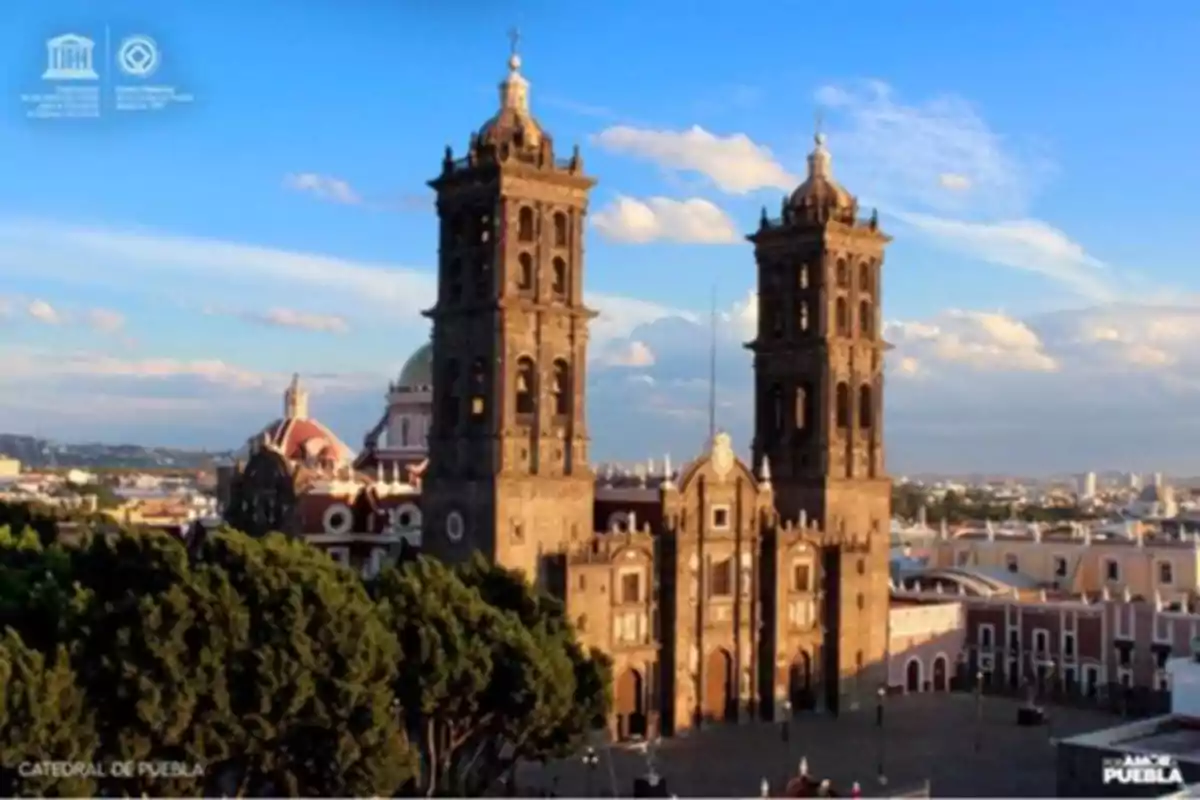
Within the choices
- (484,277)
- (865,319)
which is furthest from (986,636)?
(484,277)

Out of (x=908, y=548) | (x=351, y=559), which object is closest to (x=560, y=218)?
(x=351, y=559)

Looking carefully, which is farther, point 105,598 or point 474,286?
point 474,286

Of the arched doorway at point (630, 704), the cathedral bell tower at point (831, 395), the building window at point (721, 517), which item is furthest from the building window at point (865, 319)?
the arched doorway at point (630, 704)

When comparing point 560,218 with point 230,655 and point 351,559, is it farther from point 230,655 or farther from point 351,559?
point 230,655

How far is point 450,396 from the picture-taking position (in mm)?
48750

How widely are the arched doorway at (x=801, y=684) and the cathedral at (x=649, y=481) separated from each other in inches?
4.6

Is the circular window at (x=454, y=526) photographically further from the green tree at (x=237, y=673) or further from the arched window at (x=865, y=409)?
the arched window at (x=865, y=409)

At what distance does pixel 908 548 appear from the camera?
267ft

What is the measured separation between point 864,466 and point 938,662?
10.3 meters

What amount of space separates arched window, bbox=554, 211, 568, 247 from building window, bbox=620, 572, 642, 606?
11752 millimetres

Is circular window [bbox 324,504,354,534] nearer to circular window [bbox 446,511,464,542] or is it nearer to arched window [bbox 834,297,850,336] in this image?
circular window [bbox 446,511,464,542]

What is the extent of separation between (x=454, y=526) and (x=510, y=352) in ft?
20.1

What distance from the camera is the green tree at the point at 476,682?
33.2 metres

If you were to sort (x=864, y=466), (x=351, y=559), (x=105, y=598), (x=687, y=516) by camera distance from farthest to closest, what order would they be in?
(x=864, y=466) → (x=351, y=559) → (x=687, y=516) → (x=105, y=598)
